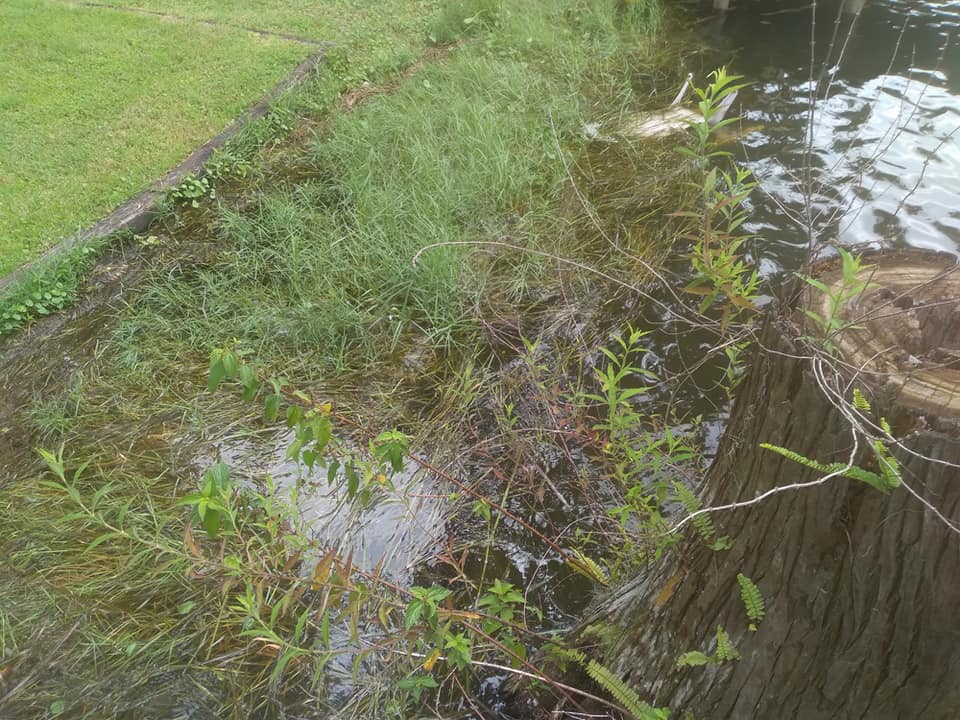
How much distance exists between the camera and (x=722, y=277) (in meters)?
2.11

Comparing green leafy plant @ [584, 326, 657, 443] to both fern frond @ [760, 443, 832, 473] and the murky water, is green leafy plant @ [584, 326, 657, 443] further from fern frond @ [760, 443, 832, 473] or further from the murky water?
the murky water

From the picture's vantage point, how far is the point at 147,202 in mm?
4719

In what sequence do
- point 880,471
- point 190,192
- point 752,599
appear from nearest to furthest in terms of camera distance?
point 880,471 → point 752,599 → point 190,192

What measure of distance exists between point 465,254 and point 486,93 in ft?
7.23

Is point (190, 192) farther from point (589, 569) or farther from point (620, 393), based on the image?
point (589, 569)

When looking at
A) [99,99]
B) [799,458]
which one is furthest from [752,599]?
[99,99]

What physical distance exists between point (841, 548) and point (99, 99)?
6.26m

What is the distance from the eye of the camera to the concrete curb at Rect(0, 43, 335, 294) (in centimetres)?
422

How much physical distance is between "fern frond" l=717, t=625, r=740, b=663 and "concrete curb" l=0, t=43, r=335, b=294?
423cm

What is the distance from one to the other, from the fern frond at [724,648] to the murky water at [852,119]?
242 cm

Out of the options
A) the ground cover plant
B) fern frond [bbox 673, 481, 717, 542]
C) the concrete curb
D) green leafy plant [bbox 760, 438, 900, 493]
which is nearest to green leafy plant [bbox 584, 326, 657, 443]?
fern frond [bbox 673, 481, 717, 542]

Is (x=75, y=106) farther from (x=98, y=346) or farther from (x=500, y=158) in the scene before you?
(x=500, y=158)

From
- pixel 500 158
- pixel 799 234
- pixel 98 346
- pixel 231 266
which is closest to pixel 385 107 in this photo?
pixel 500 158

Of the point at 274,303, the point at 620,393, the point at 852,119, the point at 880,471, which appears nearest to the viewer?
the point at 880,471
